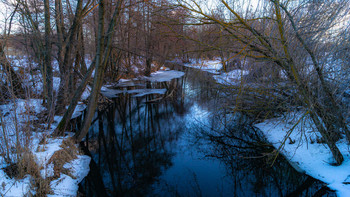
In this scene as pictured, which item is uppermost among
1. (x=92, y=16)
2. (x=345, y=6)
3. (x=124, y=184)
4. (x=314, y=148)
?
(x=92, y=16)

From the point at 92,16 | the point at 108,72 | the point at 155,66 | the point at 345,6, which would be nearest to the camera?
the point at 345,6

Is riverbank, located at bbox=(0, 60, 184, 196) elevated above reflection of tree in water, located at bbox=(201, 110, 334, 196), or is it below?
above

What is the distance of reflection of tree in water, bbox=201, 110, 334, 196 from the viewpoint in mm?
→ 5207

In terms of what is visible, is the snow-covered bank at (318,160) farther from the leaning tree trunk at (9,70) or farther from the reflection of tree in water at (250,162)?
the leaning tree trunk at (9,70)

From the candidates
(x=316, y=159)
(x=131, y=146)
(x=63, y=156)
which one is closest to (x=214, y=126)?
(x=131, y=146)

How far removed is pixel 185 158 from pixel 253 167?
1932 millimetres

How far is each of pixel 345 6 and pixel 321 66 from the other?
1.18 metres

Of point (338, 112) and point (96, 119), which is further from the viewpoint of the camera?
point (96, 119)

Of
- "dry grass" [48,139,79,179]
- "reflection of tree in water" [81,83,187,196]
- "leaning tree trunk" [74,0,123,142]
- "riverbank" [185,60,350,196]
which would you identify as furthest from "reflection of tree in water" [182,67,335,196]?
"dry grass" [48,139,79,179]

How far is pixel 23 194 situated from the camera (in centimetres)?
387

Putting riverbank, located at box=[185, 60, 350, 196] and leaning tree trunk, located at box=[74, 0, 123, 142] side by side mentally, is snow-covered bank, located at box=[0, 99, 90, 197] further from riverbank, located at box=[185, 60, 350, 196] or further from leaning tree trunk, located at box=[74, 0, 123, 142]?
riverbank, located at box=[185, 60, 350, 196]

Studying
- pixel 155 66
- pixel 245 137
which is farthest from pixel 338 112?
pixel 155 66

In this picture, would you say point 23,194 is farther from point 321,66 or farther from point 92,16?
point 92,16

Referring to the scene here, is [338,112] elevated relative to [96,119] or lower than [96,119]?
elevated
